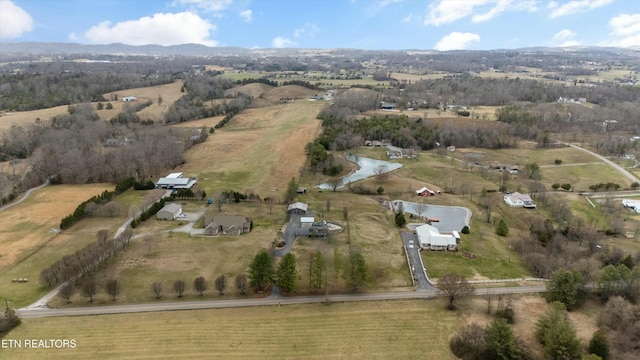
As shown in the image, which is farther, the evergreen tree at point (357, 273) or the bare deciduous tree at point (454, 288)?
the evergreen tree at point (357, 273)

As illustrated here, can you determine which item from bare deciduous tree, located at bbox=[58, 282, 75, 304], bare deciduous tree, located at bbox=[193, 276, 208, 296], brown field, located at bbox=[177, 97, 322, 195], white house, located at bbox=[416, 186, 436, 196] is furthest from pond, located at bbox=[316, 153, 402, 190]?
bare deciduous tree, located at bbox=[58, 282, 75, 304]

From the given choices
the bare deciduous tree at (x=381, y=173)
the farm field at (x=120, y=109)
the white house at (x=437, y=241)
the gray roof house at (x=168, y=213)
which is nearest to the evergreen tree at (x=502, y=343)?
the white house at (x=437, y=241)

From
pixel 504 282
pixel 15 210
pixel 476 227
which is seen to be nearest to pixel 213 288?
pixel 504 282

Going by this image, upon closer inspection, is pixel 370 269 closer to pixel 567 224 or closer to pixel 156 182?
pixel 567 224

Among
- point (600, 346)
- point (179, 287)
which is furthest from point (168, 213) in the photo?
point (600, 346)

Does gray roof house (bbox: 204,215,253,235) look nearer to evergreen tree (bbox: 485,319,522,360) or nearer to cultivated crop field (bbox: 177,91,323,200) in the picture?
cultivated crop field (bbox: 177,91,323,200)

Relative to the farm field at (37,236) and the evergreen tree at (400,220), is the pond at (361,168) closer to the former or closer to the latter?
the evergreen tree at (400,220)

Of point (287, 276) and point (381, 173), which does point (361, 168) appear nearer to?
point (381, 173)
